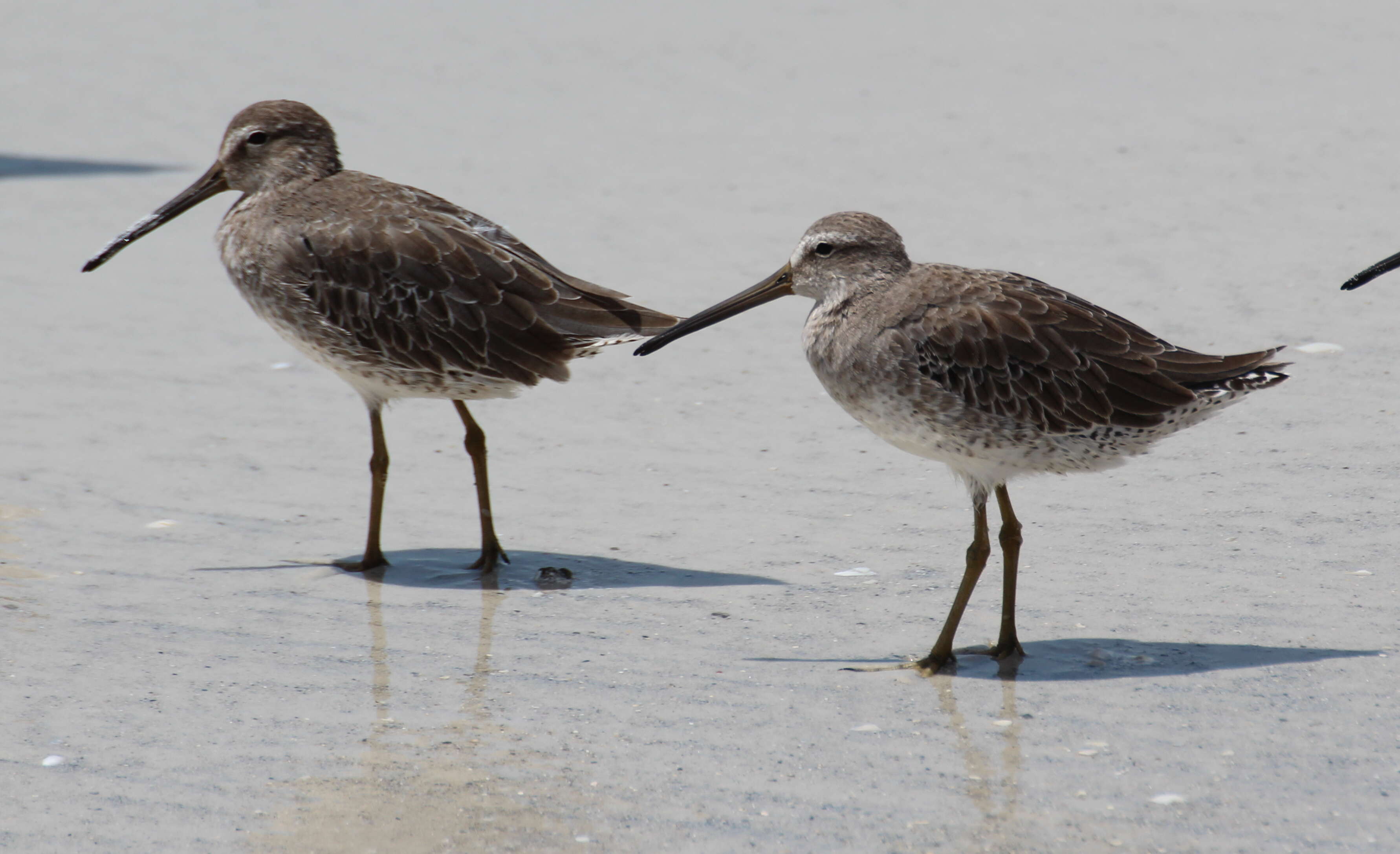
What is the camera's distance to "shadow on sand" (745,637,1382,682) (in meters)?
6.08

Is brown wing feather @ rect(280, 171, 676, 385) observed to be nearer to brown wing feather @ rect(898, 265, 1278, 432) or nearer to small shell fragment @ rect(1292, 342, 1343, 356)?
brown wing feather @ rect(898, 265, 1278, 432)

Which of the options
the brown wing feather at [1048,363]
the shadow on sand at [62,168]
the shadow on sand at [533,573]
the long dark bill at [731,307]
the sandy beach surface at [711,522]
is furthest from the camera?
the shadow on sand at [62,168]

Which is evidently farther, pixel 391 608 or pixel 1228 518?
pixel 1228 518

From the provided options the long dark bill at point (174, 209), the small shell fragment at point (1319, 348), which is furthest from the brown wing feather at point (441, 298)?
the small shell fragment at point (1319, 348)

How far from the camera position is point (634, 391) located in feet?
31.8

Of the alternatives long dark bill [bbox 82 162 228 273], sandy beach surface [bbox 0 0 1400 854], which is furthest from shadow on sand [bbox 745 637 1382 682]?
long dark bill [bbox 82 162 228 273]

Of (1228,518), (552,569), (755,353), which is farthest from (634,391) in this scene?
(1228,518)

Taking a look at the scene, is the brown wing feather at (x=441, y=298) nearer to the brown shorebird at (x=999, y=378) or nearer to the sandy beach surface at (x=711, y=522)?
the sandy beach surface at (x=711, y=522)

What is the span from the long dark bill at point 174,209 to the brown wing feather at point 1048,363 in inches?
142

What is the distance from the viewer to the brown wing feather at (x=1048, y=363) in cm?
598

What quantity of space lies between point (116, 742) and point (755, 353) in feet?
17.8

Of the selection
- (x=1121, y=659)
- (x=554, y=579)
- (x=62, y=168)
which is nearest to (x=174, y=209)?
(x=554, y=579)

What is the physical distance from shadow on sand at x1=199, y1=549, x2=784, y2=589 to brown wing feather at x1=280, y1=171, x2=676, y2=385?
2.67 ft

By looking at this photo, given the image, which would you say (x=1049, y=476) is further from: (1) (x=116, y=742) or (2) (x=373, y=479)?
(1) (x=116, y=742)
